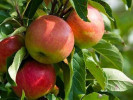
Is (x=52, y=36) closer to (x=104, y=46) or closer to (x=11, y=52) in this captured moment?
(x=11, y=52)

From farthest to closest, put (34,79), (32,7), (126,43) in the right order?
(126,43)
(32,7)
(34,79)

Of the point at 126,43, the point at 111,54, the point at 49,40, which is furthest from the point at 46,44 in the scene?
the point at 126,43

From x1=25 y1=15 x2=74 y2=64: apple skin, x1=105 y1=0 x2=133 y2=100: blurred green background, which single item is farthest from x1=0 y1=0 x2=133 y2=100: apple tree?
x1=105 y1=0 x2=133 y2=100: blurred green background

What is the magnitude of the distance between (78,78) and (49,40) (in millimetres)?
244

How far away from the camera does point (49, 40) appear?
1.50m

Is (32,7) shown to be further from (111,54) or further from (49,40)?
(111,54)

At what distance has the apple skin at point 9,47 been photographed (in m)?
1.63

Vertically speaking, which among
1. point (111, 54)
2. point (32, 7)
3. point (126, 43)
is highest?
point (32, 7)

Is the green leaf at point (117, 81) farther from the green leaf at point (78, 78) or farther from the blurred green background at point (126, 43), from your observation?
the blurred green background at point (126, 43)

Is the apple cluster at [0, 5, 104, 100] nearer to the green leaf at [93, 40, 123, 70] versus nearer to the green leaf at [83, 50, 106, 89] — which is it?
the green leaf at [83, 50, 106, 89]

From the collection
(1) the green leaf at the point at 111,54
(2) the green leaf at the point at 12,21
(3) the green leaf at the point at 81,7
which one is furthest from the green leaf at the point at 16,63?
(1) the green leaf at the point at 111,54

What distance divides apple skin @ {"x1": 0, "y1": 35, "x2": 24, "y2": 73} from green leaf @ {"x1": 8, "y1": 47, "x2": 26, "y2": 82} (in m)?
0.07

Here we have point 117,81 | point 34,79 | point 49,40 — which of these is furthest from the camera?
point 117,81

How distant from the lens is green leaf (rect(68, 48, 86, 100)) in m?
1.63
